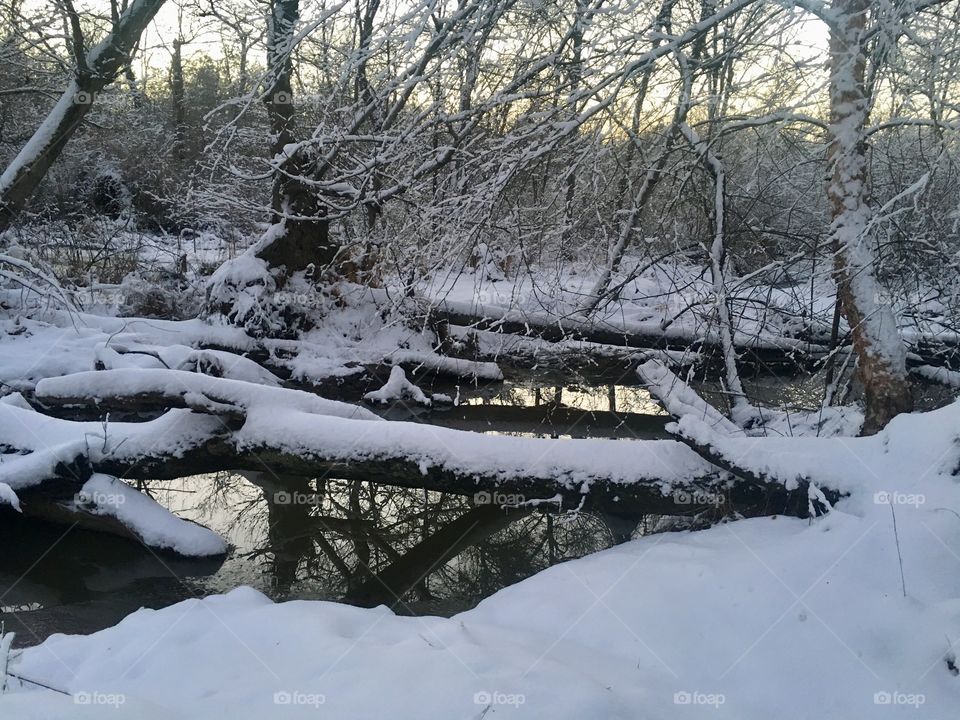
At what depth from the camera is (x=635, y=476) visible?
14.4 ft

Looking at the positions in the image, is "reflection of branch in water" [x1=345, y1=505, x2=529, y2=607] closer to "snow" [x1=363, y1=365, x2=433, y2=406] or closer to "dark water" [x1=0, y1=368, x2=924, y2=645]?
"dark water" [x1=0, y1=368, x2=924, y2=645]

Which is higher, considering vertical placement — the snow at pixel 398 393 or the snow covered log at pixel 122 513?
the snow at pixel 398 393

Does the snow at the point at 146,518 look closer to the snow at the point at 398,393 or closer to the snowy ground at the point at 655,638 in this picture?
the snowy ground at the point at 655,638

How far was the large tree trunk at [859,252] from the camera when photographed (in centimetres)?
409

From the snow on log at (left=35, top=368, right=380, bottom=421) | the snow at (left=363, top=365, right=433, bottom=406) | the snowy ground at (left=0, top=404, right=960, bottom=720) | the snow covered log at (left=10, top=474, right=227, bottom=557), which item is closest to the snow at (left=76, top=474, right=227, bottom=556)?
the snow covered log at (left=10, top=474, right=227, bottom=557)

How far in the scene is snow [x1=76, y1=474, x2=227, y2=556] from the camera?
468 centimetres

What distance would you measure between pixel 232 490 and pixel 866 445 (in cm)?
484

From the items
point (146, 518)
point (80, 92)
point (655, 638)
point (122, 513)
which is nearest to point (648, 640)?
point (655, 638)

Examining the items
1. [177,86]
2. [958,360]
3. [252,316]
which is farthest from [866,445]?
[177,86]

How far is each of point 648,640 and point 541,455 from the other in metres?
1.70

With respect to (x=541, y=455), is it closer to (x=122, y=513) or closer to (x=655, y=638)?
(x=655, y=638)

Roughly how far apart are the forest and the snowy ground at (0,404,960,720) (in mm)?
16


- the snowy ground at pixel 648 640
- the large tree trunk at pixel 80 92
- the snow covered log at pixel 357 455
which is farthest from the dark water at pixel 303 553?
the large tree trunk at pixel 80 92

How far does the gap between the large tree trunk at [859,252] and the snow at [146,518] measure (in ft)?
14.9
